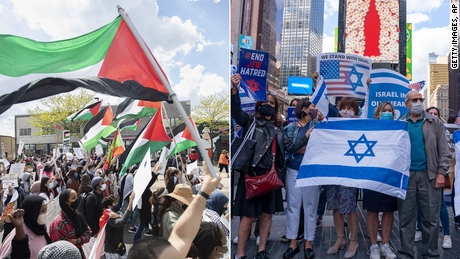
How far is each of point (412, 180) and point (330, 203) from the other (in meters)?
1.04

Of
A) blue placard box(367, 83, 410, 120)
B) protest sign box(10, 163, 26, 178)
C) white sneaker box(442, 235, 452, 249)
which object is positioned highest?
blue placard box(367, 83, 410, 120)

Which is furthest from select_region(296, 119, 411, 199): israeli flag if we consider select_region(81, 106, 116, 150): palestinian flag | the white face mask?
select_region(81, 106, 116, 150): palestinian flag

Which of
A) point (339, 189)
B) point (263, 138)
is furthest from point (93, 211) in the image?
point (339, 189)

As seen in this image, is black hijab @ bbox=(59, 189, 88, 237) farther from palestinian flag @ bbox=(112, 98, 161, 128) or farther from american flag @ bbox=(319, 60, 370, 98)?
american flag @ bbox=(319, 60, 370, 98)

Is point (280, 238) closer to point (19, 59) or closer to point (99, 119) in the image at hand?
point (19, 59)

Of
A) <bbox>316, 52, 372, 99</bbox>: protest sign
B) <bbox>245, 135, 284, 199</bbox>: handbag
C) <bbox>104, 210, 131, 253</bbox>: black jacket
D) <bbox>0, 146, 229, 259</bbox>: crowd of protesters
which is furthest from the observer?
<bbox>316, 52, 372, 99</bbox>: protest sign

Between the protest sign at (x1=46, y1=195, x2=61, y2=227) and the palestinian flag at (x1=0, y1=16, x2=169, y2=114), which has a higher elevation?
the palestinian flag at (x1=0, y1=16, x2=169, y2=114)

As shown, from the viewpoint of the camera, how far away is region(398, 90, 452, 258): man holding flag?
4.23m

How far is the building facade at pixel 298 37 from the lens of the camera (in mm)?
180750

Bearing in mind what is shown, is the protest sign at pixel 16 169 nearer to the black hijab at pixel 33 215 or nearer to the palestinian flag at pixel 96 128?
the palestinian flag at pixel 96 128

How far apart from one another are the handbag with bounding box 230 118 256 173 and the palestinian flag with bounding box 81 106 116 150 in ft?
19.5

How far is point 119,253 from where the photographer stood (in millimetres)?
5082

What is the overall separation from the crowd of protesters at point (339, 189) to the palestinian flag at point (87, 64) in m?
1.14

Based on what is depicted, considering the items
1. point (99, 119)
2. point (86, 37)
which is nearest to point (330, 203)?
point (86, 37)
